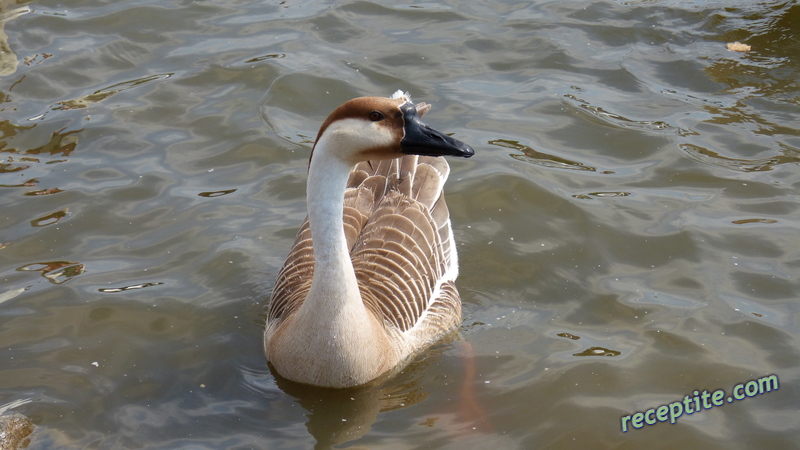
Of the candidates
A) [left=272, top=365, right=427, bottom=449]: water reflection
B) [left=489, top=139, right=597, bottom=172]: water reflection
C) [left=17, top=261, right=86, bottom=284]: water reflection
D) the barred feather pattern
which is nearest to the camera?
[left=272, top=365, right=427, bottom=449]: water reflection

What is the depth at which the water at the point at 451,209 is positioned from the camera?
17.2 feet

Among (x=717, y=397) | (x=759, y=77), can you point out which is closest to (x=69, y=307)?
(x=717, y=397)

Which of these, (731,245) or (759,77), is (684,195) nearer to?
(731,245)

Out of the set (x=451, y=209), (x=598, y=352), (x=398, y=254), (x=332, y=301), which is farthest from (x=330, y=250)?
(x=451, y=209)

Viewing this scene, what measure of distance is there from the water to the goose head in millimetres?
1576

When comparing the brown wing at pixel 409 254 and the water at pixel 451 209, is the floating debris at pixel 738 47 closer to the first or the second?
the water at pixel 451 209

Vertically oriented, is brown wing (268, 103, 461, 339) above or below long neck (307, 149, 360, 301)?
below

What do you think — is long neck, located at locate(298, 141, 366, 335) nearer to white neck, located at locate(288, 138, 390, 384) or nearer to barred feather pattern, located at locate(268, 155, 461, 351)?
white neck, located at locate(288, 138, 390, 384)

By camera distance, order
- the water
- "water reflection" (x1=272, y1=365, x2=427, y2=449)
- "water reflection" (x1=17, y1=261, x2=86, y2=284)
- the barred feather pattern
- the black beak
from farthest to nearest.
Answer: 1. "water reflection" (x1=17, y1=261, x2=86, y2=284)
2. the barred feather pattern
3. the water
4. "water reflection" (x1=272, y1=365, x2=427, y2=449)
5. the black beak

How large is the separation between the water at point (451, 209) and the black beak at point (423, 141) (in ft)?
5.38

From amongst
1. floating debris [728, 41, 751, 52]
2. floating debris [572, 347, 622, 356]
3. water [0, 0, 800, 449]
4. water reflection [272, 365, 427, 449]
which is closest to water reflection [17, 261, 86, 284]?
water [0, 0, 800, 449]

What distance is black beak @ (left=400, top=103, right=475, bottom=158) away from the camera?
4.52 m

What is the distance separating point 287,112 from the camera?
8633 millimetres

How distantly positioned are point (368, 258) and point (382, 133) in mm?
1461
